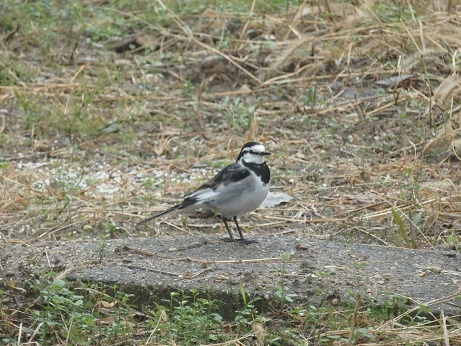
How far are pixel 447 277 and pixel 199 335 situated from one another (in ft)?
4.71

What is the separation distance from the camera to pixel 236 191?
19.1ft

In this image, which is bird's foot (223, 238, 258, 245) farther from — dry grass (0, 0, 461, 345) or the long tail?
dry grass (0, 0, 461, 345)

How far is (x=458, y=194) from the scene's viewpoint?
670 centimetres

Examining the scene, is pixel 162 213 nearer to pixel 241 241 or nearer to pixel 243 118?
pixel 241 241

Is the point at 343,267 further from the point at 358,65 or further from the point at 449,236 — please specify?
the point at 358,65

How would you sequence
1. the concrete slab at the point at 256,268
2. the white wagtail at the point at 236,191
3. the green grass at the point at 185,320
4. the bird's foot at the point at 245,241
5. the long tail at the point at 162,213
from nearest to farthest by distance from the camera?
1. the green grass at the point at 185,320
2. the concrete slab at the point at 256,268
3. the bird's foot at the point at 245,241
4. the white wagtail at the point at 236,191
5. the long tail at the point at 162,213

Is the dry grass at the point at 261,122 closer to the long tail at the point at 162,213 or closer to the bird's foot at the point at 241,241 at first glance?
the long tail at the point at 162,213

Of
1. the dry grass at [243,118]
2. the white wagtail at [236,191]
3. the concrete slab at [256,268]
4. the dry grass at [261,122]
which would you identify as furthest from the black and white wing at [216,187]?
the dry grass at [261,122]

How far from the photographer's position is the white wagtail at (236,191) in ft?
19.1

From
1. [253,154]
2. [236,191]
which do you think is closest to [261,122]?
[253,154]

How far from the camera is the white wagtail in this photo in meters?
5.81

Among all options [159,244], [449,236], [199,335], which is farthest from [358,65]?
[199,335]

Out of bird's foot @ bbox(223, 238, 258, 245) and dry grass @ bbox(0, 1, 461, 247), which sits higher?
bird's foot @ bbox(223, 238, 258, 245)

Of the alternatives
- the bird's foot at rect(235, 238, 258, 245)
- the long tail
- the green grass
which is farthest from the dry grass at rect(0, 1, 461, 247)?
the green grass
